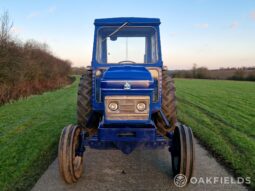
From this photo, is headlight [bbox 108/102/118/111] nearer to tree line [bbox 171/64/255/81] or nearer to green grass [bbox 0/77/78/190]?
green grass [bbox 0/77/78/190]

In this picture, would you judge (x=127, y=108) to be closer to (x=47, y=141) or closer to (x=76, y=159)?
(x=76, y=159)

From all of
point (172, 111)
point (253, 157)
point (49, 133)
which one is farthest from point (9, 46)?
point (253, 157)

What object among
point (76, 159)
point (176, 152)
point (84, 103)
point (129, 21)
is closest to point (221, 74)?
point (129, 21)

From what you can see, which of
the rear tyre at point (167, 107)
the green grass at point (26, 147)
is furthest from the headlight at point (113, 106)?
the green grass at point (26, 147)

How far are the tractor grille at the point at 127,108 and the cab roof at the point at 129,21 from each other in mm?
1617

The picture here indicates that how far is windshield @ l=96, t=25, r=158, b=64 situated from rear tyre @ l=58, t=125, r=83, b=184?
174 cm

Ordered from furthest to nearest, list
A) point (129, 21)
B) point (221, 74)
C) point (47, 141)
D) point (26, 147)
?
point (221, 74) < point (47, 141) < point (26, 147) < point (129, 21)

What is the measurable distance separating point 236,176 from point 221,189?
22.6 inches

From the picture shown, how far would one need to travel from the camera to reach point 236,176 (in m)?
4.64

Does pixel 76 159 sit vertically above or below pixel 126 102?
below

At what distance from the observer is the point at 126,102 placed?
4535 millimetres

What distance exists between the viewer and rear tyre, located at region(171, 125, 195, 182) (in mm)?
4285

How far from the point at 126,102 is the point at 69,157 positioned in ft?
3.94

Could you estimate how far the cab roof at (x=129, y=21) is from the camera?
211 inches
